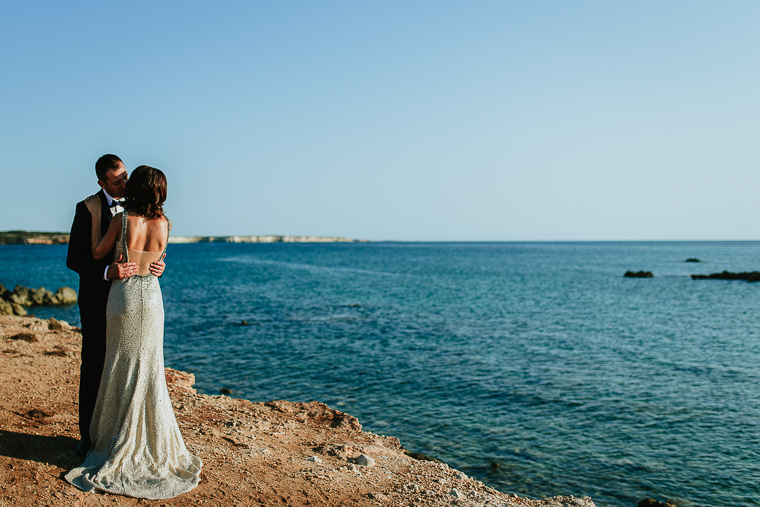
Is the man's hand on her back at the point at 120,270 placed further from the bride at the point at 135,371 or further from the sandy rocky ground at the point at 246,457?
the sandy rocky ground at the point at 246,457

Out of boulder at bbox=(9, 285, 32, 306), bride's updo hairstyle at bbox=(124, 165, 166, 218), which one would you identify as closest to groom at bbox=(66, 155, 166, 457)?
bride's updo hairstyle at bbox=(124, 165, 166, 218)

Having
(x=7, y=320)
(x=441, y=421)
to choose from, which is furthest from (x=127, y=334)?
(x=7, y=320)

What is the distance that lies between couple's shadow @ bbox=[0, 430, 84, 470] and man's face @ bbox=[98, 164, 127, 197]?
311cm

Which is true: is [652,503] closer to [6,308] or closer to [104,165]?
[104,165]

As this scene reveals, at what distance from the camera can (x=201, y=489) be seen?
18.6 ft

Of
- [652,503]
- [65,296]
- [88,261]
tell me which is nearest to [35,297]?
[65,296]

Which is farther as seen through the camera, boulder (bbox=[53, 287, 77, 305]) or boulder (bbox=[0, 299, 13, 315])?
boulder (bbox=[53, 287, 77, 305])

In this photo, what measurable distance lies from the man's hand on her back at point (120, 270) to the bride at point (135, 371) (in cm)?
8

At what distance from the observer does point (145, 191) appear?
5.09m

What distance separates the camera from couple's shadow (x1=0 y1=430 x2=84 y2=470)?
18.9 feet

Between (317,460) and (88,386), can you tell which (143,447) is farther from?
(317,460)

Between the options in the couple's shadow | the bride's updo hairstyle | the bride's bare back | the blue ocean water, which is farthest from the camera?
the blue ocean water

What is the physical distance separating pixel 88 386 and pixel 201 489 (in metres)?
1.72

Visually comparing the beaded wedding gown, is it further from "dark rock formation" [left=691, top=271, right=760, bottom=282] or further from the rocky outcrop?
"dark rock formation" [left=691, top=271, right=760, bottom=282]
